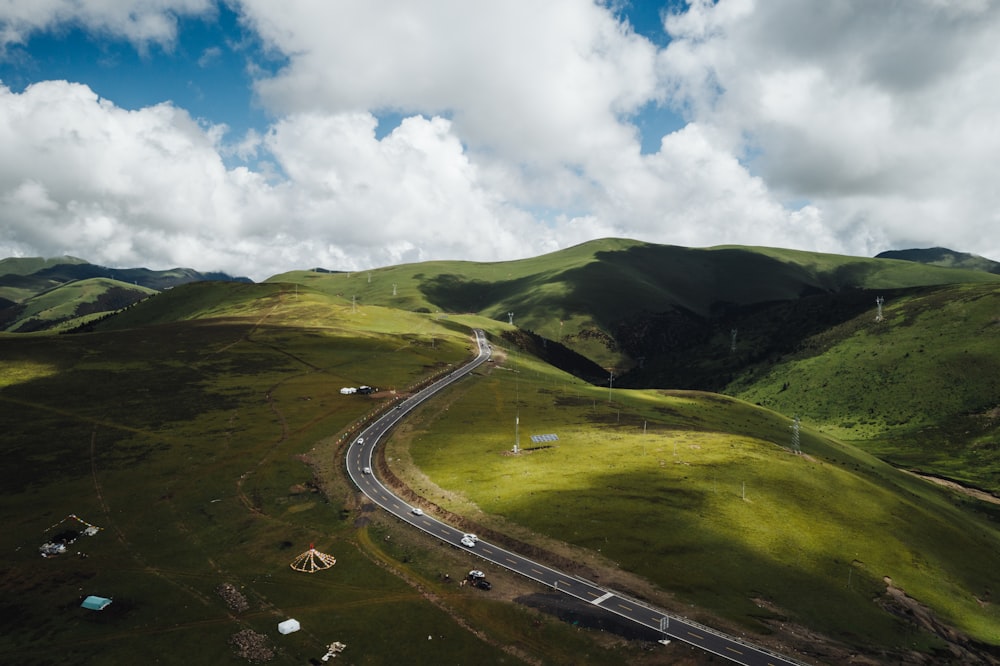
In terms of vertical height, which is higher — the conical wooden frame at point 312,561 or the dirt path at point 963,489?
the conical wooden frame at point 312,561

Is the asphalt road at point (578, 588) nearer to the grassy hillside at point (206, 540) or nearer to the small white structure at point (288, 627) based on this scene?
the grassy hillside at point (206, 540)

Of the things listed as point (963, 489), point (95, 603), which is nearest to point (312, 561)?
point (95, 603)

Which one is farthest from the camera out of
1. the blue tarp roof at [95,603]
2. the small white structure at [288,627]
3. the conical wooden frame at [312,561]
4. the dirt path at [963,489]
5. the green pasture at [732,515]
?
the dirt path at [963,489]

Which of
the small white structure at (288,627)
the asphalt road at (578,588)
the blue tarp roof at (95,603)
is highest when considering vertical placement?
the asphalt road at (578,588)

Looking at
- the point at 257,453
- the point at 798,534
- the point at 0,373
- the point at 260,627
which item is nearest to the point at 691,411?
the point at 798,534

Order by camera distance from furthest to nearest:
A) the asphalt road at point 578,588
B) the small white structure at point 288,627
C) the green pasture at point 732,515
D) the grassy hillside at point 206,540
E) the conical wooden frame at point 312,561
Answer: the conical wooden frame at point 312,561 < the green pasture at point 732,515 < the small white structure at point 288,627 < the grassy hillside at point 206,540 < the asphalt road at point 578,588

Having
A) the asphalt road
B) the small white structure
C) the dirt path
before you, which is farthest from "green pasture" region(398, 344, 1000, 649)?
the small white structure

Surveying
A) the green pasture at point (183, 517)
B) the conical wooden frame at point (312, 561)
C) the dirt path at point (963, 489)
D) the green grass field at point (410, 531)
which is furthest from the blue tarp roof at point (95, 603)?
the dirt path at point (963, 489)

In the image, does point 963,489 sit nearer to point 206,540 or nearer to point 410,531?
point 410,531
